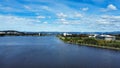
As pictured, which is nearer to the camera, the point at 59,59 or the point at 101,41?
the point at 59,59

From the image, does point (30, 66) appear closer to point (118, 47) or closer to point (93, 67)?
point (93, 67)

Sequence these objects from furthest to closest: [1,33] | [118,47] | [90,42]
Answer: [1,33] < [90,42] < [118,47]

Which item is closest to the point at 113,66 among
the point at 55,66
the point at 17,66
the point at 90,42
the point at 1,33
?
the point at 55,66

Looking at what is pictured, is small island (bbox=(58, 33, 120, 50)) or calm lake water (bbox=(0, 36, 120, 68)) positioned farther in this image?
small island (bbox=(58, 33, 120, 50))

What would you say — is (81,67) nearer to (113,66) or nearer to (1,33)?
(113,66)

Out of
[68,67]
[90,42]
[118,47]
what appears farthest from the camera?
[90,42]

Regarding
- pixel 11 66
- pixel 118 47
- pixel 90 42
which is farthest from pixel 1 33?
pixel 11 66

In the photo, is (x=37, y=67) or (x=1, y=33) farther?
(x=1, y=33)

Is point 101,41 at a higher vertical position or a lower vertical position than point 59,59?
higher

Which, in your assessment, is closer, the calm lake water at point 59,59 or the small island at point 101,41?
the calm lake water at point 59,59
